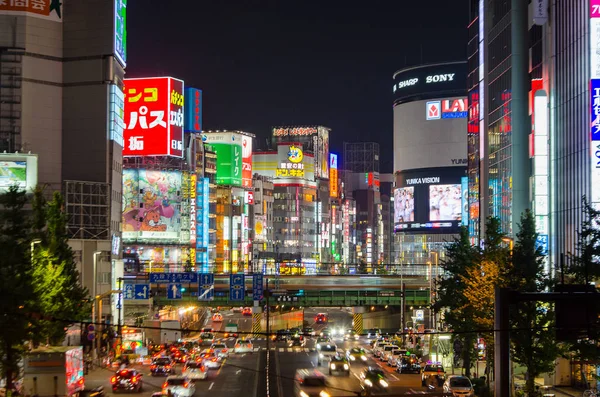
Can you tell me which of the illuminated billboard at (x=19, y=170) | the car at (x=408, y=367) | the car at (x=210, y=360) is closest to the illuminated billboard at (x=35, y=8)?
the illuminated billboard at (x=19, y=170)

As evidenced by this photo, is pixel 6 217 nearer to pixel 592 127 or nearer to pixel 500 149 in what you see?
pixel 592 127

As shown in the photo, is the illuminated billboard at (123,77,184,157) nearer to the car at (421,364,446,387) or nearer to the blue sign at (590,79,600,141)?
the car at (421,364,446,387)

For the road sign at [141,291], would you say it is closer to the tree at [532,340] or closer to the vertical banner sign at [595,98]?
the vertical banner sign at [595,98]

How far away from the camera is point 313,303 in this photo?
320 ft

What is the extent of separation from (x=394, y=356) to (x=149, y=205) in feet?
232

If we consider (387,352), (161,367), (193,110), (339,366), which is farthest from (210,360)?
(193,110)

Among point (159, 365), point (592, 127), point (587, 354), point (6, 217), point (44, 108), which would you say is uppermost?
point (44, 108)

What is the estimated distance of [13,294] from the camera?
140 feet

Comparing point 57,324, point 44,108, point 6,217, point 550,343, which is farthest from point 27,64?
point 550,343

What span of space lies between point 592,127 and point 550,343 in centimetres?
2029

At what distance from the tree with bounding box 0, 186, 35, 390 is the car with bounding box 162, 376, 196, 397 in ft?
25.1

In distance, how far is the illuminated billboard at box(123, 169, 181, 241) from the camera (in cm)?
13788

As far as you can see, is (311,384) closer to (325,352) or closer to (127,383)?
(127,383)

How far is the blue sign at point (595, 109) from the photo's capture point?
202 ft
